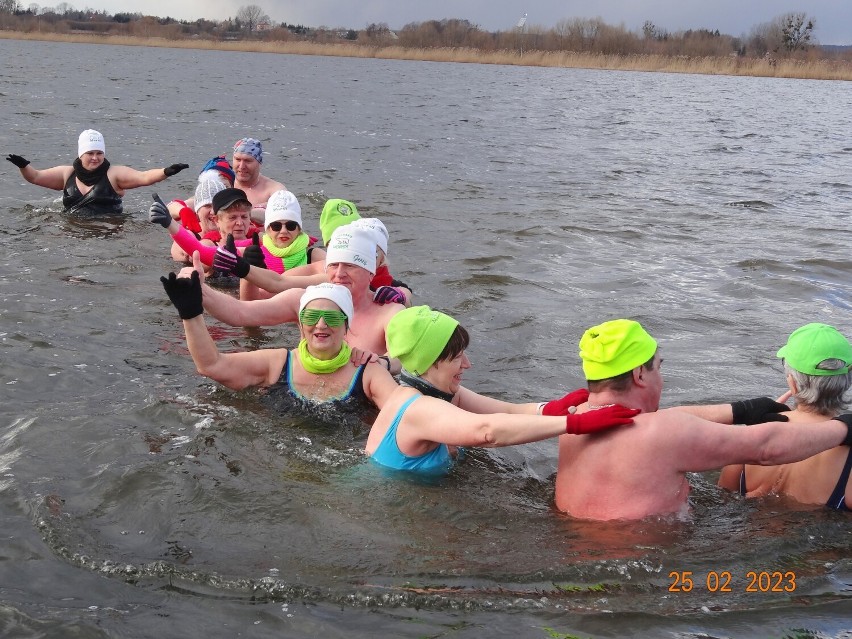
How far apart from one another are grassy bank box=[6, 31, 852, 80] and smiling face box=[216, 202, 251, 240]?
5848 centimetres

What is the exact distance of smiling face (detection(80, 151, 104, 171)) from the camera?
13477 millimetres

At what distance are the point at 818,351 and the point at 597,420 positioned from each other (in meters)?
1.34

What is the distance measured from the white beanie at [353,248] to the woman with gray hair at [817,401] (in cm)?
307

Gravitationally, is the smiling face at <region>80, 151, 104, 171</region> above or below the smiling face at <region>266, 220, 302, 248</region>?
above

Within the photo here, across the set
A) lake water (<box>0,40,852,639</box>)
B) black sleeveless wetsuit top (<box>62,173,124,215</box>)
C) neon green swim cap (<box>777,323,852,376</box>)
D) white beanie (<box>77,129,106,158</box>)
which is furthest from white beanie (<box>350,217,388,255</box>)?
black sleeveless wetsuit top (<box>62,173,124,215</box>)

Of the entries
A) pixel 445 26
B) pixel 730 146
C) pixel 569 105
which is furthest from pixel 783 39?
pixel 730 146

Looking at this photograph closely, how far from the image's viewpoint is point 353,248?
690 cm

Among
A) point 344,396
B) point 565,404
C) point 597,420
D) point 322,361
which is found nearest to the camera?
point 597,420

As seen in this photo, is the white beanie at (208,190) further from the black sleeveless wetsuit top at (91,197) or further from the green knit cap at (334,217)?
the black sleeveless wetsuit top at (91,197)

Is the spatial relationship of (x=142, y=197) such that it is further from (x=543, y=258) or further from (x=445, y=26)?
(x=445, y=26)

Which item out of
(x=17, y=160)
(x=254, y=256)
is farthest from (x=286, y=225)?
(x=17, y=160)

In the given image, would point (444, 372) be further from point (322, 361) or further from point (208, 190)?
point (208, 190)

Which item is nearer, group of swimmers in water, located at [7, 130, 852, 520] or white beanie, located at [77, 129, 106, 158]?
group of swimmers in water, located at [7, 130, 852, 520]

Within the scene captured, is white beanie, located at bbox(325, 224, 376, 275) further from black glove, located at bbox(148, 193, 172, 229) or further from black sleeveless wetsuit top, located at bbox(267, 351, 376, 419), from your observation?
black glove, located at bbox(148, 193, 172, 229)
